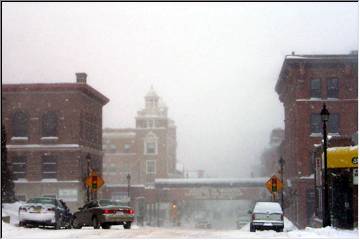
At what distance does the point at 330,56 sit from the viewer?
2095 inches

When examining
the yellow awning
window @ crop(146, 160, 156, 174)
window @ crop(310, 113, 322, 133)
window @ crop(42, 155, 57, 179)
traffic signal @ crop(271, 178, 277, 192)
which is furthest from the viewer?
window @ crop(146, 160, 156, 174)

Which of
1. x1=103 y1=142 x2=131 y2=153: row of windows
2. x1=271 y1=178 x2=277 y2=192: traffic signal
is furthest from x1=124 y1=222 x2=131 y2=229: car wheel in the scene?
x1=103 y1=142 x2=131 y2=153: row of windows

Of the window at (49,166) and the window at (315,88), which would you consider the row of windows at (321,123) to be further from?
the window at (49,166)

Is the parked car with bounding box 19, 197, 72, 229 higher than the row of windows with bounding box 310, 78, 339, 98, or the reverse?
the row of windows with bounding box 310, 78, 339, 98

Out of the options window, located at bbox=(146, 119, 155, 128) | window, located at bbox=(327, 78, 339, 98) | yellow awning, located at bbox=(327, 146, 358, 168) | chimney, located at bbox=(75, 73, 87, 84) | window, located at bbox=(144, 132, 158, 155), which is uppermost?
chimney, located at bbox=(75, 73, 87, 84)

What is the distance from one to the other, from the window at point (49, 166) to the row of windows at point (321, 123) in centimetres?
2154

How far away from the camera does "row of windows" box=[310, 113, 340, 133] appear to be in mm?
53688

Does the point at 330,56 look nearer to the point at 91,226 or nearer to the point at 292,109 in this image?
the point at 292,109

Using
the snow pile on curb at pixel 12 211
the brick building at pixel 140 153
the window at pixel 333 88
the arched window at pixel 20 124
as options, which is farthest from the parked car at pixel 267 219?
the brick building at pixel 140 153

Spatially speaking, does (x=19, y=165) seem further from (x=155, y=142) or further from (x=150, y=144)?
(x=150, y=144)

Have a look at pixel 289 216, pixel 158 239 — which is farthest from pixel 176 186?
pixel 158 239

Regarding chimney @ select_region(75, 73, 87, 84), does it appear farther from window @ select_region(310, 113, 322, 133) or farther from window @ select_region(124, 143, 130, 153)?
window @ select_region(124, 143, 130, 153)

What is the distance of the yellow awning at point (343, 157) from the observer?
2735 cm

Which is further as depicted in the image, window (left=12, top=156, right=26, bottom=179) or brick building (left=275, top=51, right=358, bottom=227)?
window (left=12, top=156, right=26, bottom=179)
